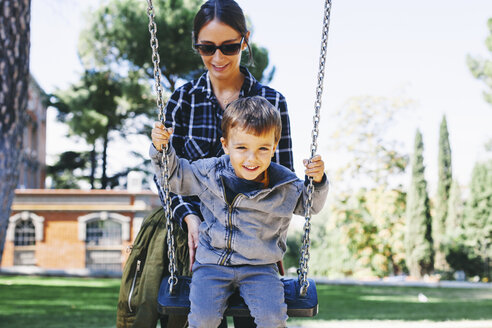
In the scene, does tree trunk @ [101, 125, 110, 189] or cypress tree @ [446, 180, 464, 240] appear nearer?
cypress tree @ [446, 180, 464, 240]

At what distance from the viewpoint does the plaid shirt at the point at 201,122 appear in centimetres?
238

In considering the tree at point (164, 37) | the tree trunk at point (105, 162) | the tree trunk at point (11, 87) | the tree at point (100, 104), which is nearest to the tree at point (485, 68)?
the tree at point (164, 37)

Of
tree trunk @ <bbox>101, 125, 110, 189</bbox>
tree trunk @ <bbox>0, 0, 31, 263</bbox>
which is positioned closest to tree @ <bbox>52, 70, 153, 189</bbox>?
tree trunk @ <bbox>101, 125, 110, 189</bbox>

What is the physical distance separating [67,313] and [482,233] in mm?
18478

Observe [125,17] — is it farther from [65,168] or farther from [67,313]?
[67,313]

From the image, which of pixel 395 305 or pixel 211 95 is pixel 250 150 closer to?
pixel 211 95

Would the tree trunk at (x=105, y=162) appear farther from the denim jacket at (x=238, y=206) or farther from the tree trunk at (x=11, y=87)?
the denim jacket at (x=238, y=206)

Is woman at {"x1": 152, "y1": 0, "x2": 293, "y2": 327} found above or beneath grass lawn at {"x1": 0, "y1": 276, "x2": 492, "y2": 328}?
above

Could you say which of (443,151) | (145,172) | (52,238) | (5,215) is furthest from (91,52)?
(5,215)

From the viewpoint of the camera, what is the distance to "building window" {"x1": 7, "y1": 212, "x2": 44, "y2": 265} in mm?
22844

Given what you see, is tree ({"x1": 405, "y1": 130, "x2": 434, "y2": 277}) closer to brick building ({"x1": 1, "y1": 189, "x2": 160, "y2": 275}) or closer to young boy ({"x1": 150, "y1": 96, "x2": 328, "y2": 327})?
brick building ({"x1": 1, "y1": 189, "x2": 160, "y2": 275})

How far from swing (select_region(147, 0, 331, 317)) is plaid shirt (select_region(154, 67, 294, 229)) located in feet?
0.76

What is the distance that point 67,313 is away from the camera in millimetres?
9102

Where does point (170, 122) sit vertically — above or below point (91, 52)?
below
